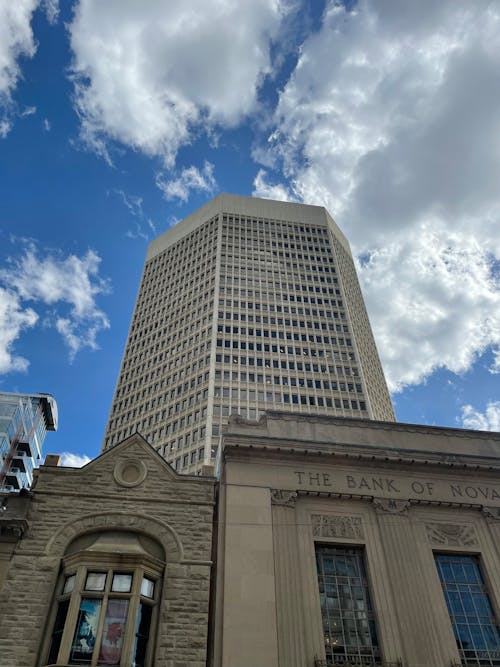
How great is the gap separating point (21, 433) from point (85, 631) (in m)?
64.3

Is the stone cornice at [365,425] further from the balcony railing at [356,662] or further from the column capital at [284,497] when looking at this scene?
the balcony railing at [356,662]

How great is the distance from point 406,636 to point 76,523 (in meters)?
12.9

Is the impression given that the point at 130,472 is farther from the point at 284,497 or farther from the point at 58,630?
the point at 284,497

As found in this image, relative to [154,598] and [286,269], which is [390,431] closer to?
[154,598]

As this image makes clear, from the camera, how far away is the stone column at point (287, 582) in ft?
58.1

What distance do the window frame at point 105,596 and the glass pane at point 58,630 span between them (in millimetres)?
77

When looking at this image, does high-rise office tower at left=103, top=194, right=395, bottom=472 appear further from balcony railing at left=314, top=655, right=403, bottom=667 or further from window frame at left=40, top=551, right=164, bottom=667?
balcony railing at left=314, top=655, right=403, bottom=667

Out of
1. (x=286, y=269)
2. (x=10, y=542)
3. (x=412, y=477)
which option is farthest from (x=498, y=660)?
(x=286, y=269)

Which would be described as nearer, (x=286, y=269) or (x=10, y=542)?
(x=10, y=542)

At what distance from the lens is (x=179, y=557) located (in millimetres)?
19281

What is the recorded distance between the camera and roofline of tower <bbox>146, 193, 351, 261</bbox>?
350ft

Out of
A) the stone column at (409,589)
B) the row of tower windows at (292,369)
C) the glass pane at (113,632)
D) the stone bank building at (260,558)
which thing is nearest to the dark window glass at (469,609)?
the stone bank building at (260,558)

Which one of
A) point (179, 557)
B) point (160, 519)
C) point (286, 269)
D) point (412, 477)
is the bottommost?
point (179, 557)

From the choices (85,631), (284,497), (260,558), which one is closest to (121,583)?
(85,631)
